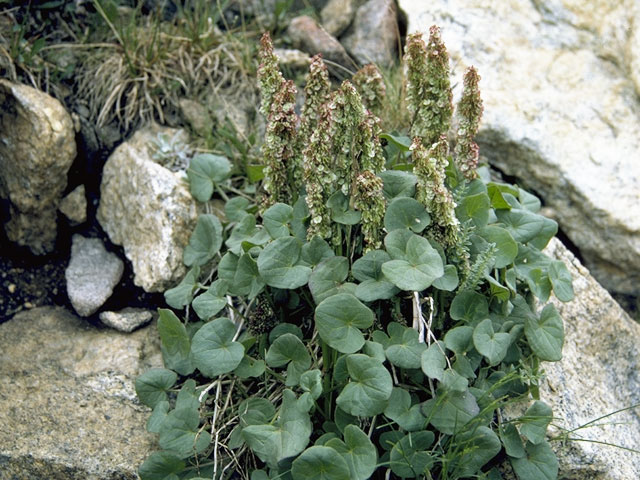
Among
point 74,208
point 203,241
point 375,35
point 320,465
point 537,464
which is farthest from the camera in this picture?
point 375,35

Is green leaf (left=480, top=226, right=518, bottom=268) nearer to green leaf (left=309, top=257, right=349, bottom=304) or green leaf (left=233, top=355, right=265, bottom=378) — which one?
green leaf (left=309, top=257, right=349, bottom=304)

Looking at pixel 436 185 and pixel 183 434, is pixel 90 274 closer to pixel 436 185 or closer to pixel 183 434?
pixel 183 434

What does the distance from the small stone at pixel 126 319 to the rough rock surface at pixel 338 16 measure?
218cm

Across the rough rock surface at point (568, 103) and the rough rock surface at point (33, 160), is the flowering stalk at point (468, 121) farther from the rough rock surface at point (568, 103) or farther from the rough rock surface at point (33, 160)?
the rough rock surface at point (33, 160)

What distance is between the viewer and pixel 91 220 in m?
3.20

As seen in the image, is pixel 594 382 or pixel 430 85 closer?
pixel 430 85

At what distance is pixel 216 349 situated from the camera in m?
2.32

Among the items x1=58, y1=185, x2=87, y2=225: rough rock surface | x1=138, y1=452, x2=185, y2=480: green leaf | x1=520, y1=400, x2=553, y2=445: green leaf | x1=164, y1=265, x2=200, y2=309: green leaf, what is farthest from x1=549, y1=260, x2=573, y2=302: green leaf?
x1=58, y1=185, x2=87, y2=225: rough rock surface

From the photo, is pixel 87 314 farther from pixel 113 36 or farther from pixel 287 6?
pixel 287 6

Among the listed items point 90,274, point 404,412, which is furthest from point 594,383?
point 90,274

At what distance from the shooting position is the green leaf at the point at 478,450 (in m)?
2.12

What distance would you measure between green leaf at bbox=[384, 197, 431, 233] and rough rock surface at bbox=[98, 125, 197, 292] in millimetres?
1082

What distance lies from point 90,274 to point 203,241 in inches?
24.7

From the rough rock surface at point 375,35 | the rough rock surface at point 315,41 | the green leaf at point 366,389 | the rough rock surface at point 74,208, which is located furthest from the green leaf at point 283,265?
the rough rock surface at point 375,35
